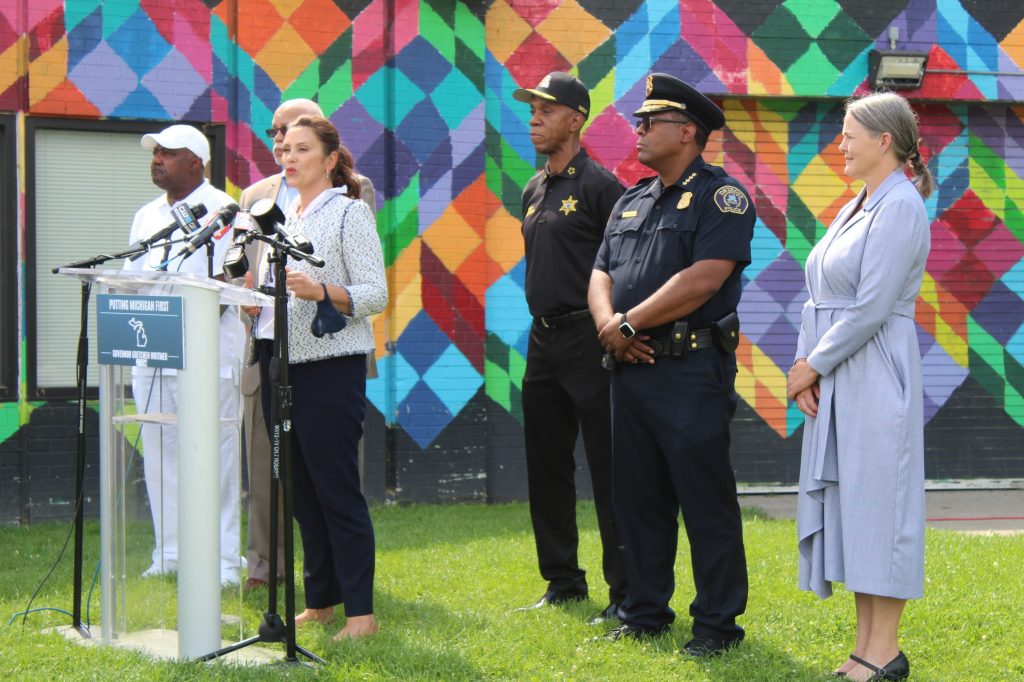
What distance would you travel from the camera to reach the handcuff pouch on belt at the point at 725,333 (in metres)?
5.04

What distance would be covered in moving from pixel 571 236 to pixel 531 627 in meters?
1.77

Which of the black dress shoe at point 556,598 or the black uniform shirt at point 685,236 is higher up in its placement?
the black uniform shirt at point 685,236

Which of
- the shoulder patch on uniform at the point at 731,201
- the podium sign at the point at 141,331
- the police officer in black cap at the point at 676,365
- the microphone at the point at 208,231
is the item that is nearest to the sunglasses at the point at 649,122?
the police officer in black cap at the point at 676,365

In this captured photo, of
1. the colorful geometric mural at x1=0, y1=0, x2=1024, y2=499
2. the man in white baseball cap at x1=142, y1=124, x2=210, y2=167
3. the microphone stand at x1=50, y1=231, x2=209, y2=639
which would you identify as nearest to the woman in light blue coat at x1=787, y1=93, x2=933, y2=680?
the microphone stand at x1=50, y1=231, x2=209, y2=639

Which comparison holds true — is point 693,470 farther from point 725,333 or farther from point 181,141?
point 181,141

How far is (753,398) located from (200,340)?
6.16m

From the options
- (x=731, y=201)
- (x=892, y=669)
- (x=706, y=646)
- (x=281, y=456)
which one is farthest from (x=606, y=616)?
(x=731, y=201)

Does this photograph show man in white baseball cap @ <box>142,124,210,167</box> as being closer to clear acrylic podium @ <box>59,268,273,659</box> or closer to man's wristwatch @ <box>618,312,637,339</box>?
clear acrylic podium @ <box>59,268,273,659</box>

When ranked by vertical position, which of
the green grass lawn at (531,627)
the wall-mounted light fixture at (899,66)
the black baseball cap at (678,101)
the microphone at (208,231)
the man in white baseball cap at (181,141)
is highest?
the wall-mounted light fixture at (899,66)

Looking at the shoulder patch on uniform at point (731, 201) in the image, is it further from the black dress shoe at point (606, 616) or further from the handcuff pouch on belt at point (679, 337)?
the black dress shoe at point (606, 616)

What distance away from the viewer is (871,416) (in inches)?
180

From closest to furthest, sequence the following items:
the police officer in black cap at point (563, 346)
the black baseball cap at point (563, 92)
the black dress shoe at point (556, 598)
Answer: the police officer in black cap at point (563, 346)
the black baseball cap at point (563, 92)
the black dress shoe at point (556, 598)

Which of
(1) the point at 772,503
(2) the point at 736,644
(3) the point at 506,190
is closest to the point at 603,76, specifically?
(3) the point at 506,190

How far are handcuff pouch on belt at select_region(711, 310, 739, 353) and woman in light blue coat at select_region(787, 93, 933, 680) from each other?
343 millimetres
